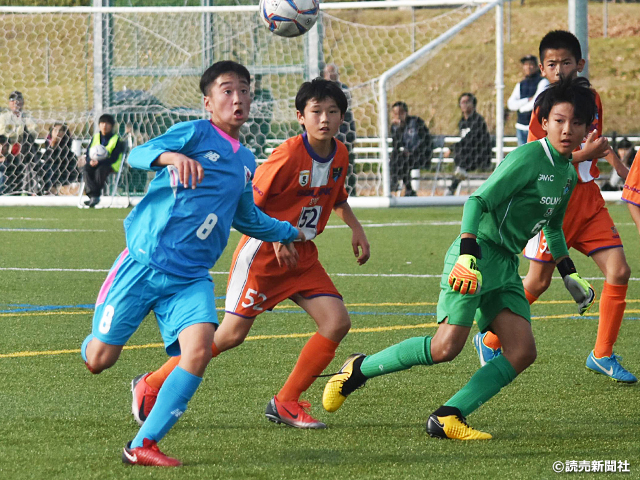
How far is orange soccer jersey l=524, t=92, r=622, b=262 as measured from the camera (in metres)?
5.68

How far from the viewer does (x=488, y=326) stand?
4.44 metres

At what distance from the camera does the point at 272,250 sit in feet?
15.5

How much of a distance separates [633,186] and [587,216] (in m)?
0.33

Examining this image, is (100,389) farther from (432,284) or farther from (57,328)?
(432,284)

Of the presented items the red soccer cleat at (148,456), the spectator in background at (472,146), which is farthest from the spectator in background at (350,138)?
the red soccer cleat at (148,456)

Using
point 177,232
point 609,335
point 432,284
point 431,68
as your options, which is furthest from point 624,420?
Answer: point 431,68

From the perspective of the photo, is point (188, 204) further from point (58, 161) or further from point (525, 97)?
point (58, 161)

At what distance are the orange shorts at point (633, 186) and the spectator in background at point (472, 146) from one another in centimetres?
1258

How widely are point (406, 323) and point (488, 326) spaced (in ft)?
8.43

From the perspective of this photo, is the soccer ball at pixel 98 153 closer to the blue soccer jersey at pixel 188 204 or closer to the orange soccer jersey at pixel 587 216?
the orange soccer jersey at pixel 587 216

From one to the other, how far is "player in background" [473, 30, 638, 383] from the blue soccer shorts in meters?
2.28

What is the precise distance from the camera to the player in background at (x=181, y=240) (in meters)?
3.82

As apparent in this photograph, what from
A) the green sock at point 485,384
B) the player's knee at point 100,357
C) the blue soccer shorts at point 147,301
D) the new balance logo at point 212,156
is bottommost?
the green sock at point 485,384

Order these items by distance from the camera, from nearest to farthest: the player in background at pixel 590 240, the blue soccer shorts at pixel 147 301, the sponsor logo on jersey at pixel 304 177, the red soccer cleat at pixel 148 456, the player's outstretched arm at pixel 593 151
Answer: the red soccer cleat at pixel 148 456, the blue soccer shorts at pixel 147 301, the sponsor logo on jersey at pixel 304 177, the player's outstretched arm at pixel 593 151, the player in background at pixel 590 240
